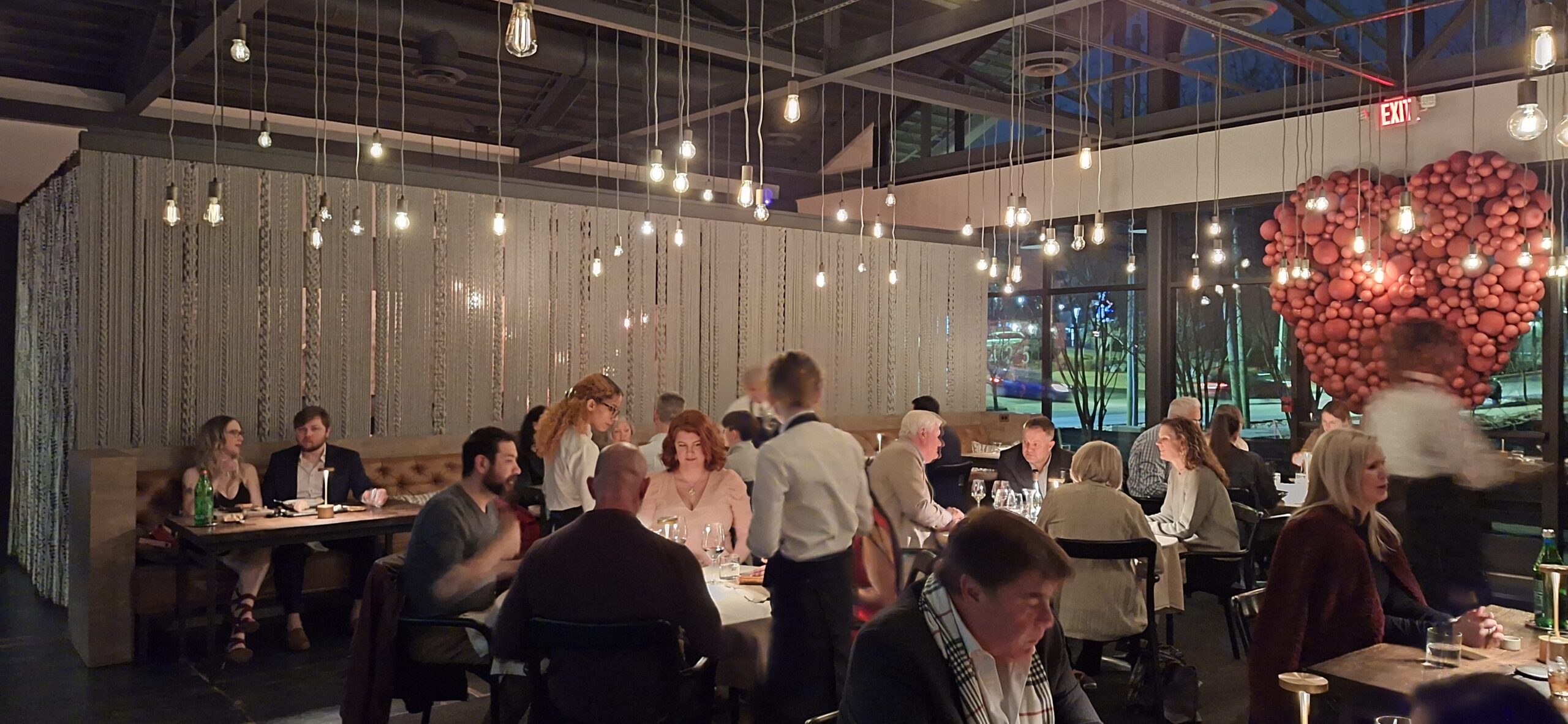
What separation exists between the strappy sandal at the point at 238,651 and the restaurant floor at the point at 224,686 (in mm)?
79

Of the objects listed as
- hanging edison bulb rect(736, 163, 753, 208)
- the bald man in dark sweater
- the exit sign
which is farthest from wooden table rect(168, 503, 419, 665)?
the exit sign

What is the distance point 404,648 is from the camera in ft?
13.5

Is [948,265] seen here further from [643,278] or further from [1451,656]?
[1451,656]

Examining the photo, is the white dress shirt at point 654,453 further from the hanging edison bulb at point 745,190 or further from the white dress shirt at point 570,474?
the hanging edison bulb at point 745,190

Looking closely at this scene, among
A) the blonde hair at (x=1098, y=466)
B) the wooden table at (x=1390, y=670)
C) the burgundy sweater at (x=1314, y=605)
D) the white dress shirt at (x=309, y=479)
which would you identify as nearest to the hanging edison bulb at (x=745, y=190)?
the blonde hair at (x=1098, y=466)

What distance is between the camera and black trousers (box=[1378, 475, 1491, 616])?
4.00 meters

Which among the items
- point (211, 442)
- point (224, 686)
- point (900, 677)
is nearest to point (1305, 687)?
point (900, 677)

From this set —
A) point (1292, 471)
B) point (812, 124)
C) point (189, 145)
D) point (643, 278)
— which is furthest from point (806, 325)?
point (189, 145)

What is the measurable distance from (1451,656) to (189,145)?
7521 mm

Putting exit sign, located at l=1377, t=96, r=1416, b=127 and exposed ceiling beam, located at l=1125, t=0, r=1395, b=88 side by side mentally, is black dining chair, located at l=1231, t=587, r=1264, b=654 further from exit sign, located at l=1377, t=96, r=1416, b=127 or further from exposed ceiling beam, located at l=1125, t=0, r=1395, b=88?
exit sign, located at l=1377, t=96, r=1416, b=127

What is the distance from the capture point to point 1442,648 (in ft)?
10.0

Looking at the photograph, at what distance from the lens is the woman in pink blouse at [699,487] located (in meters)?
5.29

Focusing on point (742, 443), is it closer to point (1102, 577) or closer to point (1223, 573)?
point (1102, 577)

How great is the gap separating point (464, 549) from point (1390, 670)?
3113mm
